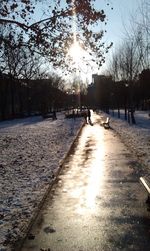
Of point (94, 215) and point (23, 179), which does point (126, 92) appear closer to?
point (23, 179)

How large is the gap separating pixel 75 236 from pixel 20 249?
966 mm

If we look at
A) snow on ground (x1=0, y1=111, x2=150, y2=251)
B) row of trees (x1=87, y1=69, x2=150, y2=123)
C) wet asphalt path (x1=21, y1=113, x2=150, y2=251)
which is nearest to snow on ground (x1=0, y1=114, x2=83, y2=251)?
snow on ground (x1=0, y1=111, x2=150, y2=251)

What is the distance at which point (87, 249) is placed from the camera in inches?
245

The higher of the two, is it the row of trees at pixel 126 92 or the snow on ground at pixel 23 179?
the row of trees at pixel 126 92

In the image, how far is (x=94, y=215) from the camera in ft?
26.5

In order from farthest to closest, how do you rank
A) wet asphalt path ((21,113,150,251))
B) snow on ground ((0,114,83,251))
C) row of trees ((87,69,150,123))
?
1. row of trees ((87,69,150,123))
2. snow on ground ((0,114,83,251))
3. wet asphalt path ((21,113,150,251))

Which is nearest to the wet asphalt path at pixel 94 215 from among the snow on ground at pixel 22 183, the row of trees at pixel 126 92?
the snow on ground at pixel 22 183

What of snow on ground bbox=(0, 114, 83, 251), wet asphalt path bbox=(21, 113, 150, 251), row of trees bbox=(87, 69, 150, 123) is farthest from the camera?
row of trees bbox=(87, 69, 150, 123)

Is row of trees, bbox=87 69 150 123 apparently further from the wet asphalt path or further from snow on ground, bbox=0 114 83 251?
the wet asphalt path

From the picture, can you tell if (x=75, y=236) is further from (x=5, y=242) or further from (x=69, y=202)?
(x=69, y=202)

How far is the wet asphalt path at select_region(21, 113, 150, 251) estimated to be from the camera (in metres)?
6.47

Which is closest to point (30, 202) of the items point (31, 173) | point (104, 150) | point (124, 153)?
point (31, 173)

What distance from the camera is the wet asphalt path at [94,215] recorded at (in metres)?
6.47

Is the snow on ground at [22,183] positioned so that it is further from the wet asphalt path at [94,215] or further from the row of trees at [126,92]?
the row of trees at [126,92]
